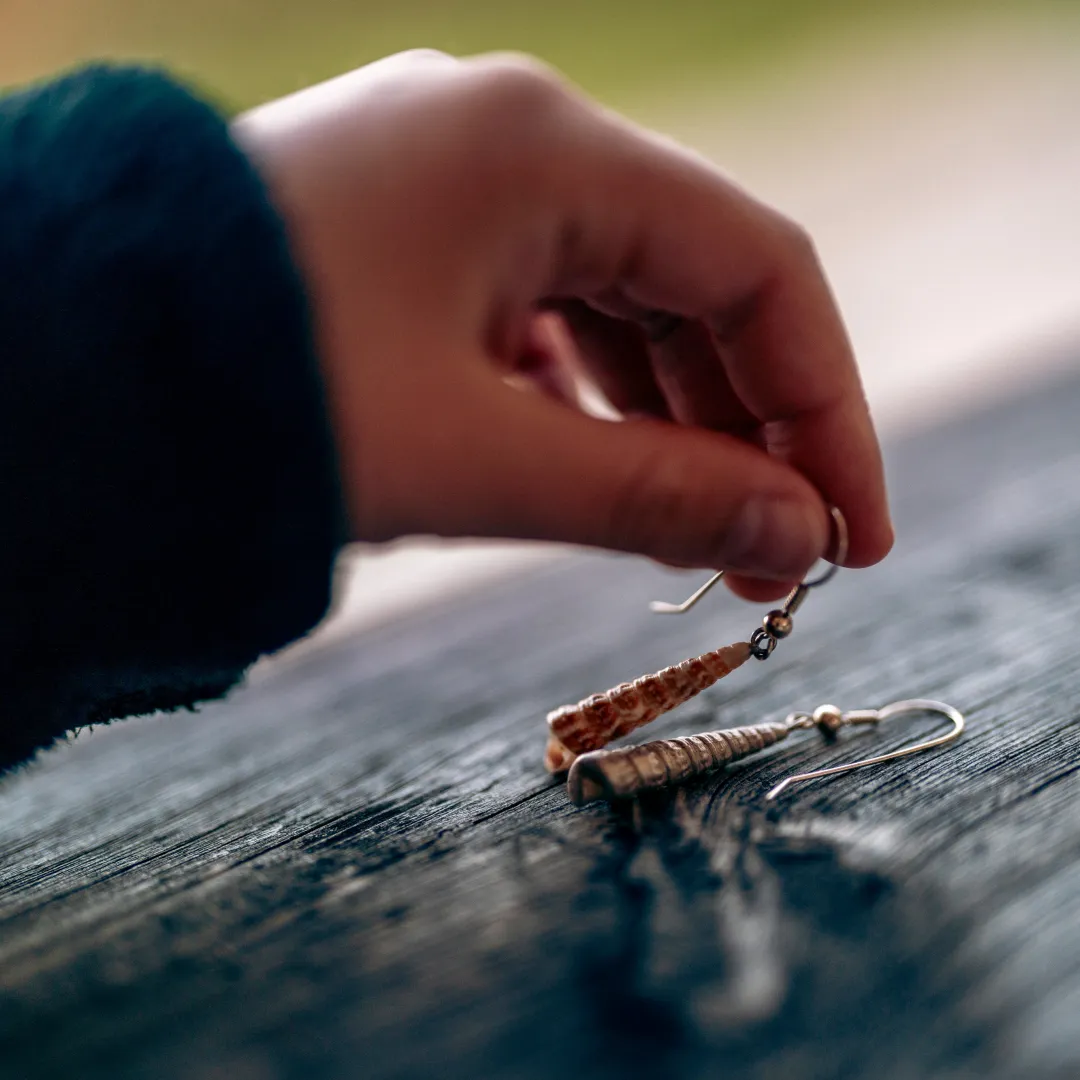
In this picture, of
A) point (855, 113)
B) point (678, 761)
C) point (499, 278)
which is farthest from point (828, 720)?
point (855, 113)

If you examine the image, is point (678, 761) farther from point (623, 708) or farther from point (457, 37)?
point (457, 37)

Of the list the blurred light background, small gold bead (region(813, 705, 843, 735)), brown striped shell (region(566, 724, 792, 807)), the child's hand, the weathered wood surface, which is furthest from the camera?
the blurred light background

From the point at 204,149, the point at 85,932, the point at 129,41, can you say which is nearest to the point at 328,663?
the point at 85,932

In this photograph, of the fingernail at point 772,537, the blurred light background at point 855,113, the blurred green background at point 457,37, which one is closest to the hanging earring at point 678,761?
the fingernail at point 772,537

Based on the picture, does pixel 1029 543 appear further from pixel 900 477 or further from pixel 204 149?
pixel 204 149

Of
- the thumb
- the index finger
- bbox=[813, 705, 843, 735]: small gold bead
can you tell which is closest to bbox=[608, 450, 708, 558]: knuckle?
the thumb

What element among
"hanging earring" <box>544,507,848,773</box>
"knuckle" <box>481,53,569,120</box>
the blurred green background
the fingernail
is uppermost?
the blurred green background

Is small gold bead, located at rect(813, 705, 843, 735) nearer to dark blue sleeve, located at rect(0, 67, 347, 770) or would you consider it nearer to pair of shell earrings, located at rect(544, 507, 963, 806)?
pair of shell earrings, located at rect(544, 507, 963, 806)
